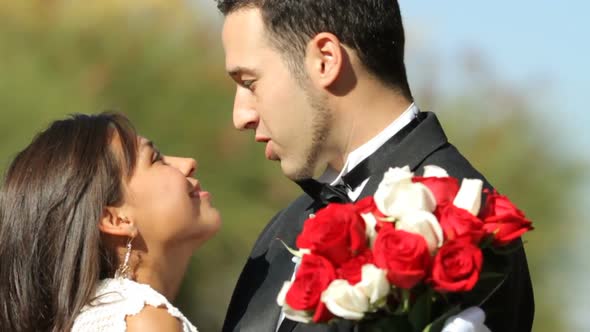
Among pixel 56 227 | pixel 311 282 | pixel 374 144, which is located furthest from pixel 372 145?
pixel 56 227

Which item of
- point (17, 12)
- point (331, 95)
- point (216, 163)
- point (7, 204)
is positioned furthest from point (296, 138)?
point (17, 12)

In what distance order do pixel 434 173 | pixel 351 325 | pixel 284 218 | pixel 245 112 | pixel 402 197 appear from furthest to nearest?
pixel 284 218 → pixel 245 112 → pixel 351 325 → pixel 434 173 → pixel 402 197

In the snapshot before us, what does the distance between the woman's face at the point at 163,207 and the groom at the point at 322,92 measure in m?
0.33

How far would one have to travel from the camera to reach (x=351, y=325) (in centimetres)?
333

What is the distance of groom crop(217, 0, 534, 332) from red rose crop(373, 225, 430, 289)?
81 centimetres

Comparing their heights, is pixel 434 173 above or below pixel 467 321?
above

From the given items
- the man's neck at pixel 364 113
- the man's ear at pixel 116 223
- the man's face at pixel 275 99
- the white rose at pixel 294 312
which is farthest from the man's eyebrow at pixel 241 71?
the white rose at pixel 294 312

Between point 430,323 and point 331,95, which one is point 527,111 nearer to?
point 331,95

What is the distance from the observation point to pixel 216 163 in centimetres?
1197

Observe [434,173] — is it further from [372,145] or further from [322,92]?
[322,92]

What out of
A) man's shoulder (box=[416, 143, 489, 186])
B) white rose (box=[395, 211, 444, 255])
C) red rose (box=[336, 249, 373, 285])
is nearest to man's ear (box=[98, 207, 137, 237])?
man's shoulder (box=[416, 143, 489, 186])

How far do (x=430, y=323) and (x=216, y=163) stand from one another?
898 cm

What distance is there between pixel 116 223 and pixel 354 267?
1340 millimetres

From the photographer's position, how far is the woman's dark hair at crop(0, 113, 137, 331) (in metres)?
4.04
